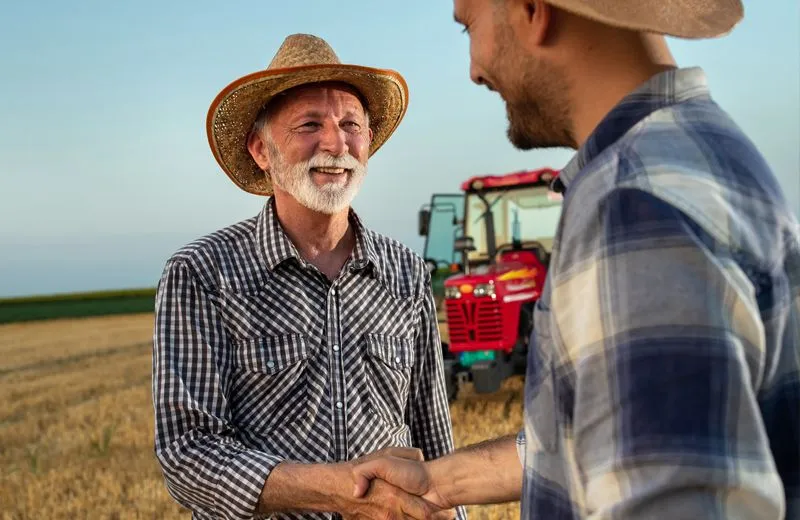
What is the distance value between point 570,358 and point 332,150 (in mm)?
1942

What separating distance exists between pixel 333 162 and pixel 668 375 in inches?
81.2

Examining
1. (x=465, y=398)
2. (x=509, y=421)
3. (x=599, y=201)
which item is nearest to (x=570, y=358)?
(x=599, y=201)

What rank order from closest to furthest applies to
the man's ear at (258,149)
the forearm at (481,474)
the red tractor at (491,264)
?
the forearm at (481,474) < the man's ear at (258,149) < the red tractor at (491,264)

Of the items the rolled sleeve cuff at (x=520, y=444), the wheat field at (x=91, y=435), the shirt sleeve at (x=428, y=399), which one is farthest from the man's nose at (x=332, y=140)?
the wheat field at (x=91, y=435)

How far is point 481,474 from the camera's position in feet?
7.18

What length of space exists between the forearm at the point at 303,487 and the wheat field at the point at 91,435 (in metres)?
2.80

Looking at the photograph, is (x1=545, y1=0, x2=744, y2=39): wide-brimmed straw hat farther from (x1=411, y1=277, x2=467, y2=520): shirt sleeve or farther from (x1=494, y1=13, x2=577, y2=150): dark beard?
(x1=411, y1=277, x2=467, y2=520): shirt sleeve

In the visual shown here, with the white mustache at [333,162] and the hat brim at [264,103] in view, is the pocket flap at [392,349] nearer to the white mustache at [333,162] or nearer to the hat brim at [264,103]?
the white mustache at [333,162]

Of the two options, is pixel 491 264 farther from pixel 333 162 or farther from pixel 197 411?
pixel 197 411

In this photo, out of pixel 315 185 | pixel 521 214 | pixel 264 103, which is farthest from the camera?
pixel 521 214

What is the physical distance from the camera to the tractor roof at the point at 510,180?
368 inches

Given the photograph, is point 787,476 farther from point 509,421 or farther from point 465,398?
point 465,398

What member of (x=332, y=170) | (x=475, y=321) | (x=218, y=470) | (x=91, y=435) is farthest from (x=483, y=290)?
(x=218, y=470)

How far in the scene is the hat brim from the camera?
281 cm
